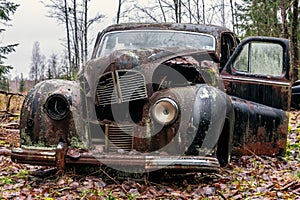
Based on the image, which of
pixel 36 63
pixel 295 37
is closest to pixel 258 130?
pixel 295 37

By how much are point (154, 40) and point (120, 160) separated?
95.8 inches

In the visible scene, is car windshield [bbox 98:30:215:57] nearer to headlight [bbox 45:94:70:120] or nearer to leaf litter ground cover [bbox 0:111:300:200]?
headlight [bbox 45:94:70:120]

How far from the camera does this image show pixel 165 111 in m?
3.85

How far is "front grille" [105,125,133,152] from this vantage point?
3971mm

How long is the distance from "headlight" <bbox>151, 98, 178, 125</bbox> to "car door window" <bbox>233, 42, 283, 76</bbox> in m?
1.85

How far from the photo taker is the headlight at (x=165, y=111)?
380cm

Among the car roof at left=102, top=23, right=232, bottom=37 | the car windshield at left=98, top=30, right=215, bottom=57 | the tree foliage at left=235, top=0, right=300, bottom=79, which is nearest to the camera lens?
the car windshield at left=98, top=30, right=215, bottom=57

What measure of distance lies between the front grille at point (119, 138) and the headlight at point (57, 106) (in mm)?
500

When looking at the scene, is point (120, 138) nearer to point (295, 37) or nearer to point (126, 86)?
point (126, 86)

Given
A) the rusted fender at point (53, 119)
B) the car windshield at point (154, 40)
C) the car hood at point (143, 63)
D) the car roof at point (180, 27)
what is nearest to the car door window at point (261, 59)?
the car windshield at point (154, 40)

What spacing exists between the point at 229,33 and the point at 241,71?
95 centimetres

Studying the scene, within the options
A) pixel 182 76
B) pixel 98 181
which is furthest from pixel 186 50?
pixel 98 181

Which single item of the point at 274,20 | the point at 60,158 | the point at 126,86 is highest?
the point at 274,20

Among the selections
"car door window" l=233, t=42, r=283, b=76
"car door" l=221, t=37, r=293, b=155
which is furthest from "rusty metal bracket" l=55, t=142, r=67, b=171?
"car door window" l=233, t=42, r=283, b=76
